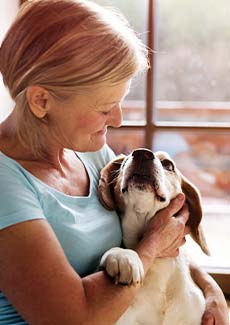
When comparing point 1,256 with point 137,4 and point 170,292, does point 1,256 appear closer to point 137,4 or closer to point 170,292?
point 170,292

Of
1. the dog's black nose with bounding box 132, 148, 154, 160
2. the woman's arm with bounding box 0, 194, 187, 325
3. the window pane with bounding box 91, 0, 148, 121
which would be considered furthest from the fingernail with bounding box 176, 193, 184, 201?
the window pane with bounding box 91, 0, 148, 121

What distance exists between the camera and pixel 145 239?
48.6 inches

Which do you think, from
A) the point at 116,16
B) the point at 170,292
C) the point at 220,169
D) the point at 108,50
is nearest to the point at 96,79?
the point at 108,50

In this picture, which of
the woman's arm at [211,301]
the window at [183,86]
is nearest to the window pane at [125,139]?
the window at [183,86]

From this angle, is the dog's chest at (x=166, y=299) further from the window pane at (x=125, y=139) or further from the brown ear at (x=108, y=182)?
the window pane at (x=125, y=139)

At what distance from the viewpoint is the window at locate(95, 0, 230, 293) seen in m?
1.87

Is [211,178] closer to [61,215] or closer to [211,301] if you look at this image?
[211,301]

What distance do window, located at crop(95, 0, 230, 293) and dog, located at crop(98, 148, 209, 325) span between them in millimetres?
542

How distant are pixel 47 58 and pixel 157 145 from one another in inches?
36.4

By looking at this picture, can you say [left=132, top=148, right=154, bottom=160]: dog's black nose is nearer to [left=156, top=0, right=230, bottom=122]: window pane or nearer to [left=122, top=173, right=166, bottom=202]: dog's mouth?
[left=122, top=173, right=166, bottom=202]: dog's mouth

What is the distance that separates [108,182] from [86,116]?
0.26 meters

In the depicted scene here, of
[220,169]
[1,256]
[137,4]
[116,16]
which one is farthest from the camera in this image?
[220,169]

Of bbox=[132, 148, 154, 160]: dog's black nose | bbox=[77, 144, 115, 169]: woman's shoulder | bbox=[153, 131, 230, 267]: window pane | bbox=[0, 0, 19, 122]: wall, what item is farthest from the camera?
bbox=[153, 131, 230, 267]: window pane

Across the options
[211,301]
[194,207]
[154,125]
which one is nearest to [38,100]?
[194,207]
